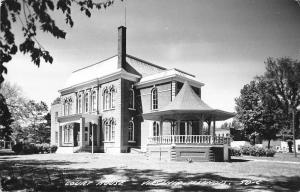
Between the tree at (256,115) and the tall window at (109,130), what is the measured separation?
23.9 metres

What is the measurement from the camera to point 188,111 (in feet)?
70.1

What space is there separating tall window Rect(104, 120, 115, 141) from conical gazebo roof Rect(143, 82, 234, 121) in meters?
11.2

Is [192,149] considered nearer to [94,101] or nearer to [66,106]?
[94,101]

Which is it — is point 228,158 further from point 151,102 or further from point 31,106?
point 31,106

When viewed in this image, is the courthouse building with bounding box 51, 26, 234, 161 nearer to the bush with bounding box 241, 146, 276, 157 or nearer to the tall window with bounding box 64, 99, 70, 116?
the tall window with bounding box 64, 99, 70, 116

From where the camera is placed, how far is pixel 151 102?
33469 millimetres

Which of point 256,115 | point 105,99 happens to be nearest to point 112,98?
point 105,99

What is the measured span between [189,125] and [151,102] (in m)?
4.99

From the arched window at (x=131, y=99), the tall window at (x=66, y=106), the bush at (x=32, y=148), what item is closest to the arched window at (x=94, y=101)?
the arched window at (x=131, y=99)

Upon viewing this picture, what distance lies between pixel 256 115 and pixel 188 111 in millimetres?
30745

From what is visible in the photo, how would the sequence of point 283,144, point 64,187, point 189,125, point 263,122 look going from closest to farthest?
1. point 64,187
2. point 189,125
3. point 263,122
4. point 283,144

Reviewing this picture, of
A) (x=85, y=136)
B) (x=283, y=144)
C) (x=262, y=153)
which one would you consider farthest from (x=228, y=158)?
(x=283, y=144)

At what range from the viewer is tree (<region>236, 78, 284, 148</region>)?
47.3m

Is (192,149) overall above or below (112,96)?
below
